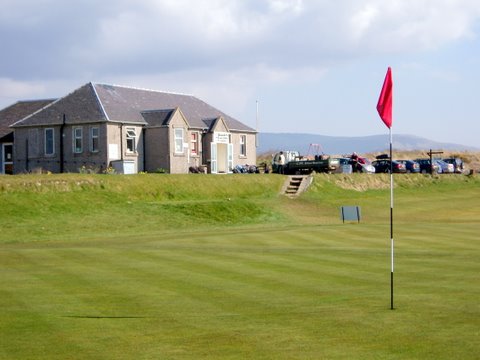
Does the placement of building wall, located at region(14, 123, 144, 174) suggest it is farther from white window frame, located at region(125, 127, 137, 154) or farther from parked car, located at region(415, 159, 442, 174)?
parked car, located at region(415, 159, 442, 174)

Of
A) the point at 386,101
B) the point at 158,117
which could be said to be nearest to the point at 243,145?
the point at 158,117

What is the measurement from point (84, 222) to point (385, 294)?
28.2 m

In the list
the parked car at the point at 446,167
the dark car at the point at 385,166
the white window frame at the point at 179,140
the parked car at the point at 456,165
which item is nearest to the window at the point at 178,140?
the white window frame at the point at 179,140

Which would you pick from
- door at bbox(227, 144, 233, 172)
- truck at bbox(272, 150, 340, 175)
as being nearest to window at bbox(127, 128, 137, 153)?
door at bbox(227, 144, 233, 172)

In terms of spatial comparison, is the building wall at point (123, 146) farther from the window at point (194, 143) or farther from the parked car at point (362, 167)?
the parked car at point (362, 167)

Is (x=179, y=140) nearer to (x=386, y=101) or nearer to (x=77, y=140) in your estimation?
(x=77, y=140)

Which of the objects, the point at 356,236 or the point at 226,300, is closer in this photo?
the point at 226,300

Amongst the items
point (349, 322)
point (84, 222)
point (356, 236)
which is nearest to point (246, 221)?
point (84, 222)

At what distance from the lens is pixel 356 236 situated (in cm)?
3591

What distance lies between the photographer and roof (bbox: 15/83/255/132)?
63188mm

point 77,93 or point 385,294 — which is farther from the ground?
point 77,93

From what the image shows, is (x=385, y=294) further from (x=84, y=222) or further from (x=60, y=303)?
(x=84, y=222)

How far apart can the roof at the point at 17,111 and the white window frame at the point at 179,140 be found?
12.4 meters

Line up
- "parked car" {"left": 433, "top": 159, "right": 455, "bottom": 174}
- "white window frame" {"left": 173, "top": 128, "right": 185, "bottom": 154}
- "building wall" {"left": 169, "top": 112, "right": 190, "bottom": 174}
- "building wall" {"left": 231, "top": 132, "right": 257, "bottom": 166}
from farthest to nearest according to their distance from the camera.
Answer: "parked car" {"left": 433, "top": 159, "right": 455, "bottom": 174} → "building wall" {"left": 231, "top": 132, "right": 257, "bottom": 166} → "white window frame" {"left": 173, "top": 128, "right": 185, "bottom": 154} → "building wall" {"left": 169, "top": 112, "right": 190, "bottom": 174}
